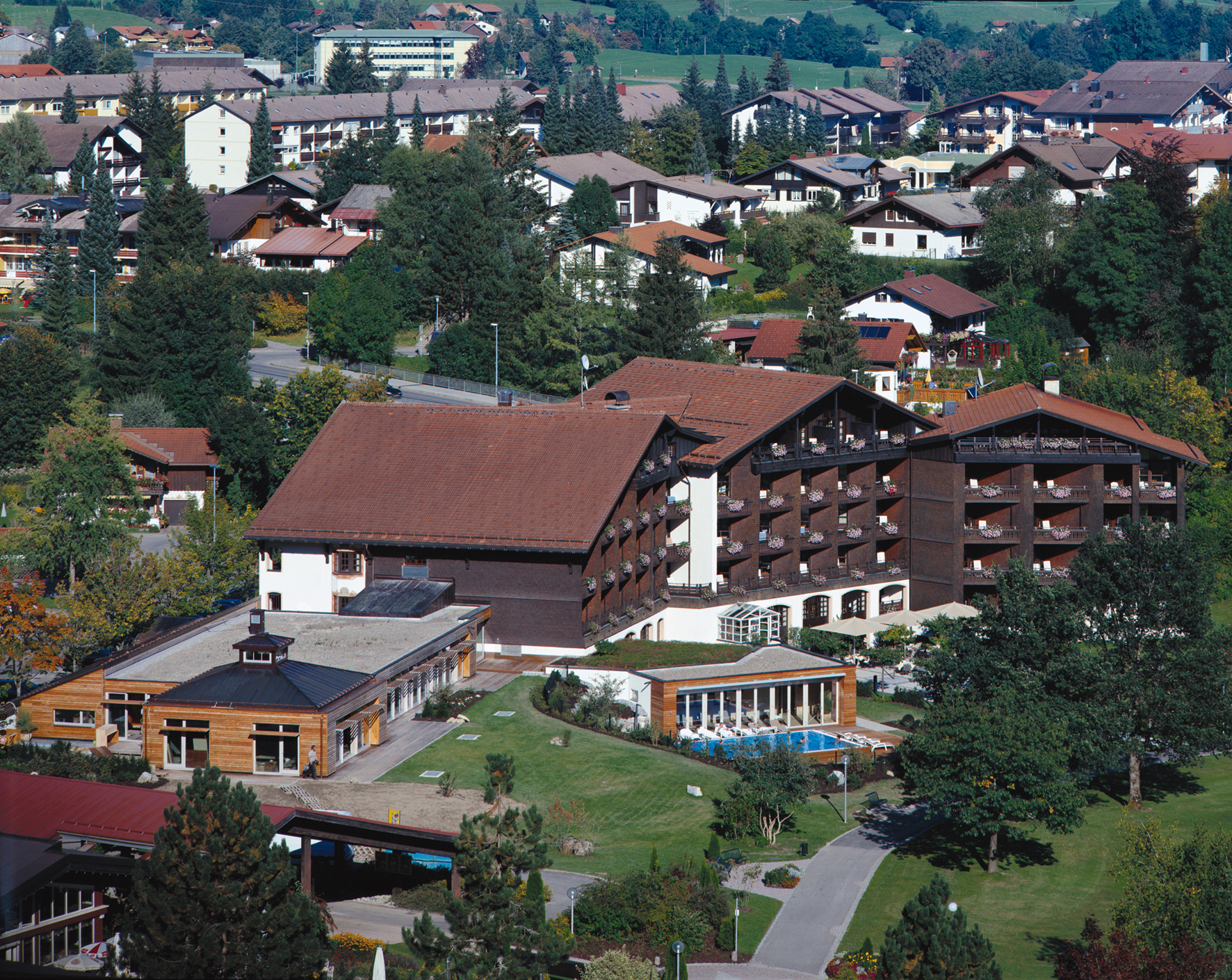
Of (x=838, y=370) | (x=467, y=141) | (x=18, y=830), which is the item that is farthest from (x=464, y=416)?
(x=467, y=141)

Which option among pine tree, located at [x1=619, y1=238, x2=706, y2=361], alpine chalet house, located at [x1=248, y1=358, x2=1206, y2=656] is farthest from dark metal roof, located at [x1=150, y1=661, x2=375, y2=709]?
pine tree, located at [x1=619, y1=238, x2=706, y2=361]

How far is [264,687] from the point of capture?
52156 millimetres

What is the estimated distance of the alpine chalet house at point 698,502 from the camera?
66125mm

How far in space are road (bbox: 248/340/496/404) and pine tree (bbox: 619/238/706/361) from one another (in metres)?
10.6

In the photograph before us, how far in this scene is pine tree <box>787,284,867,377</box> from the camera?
108125 millimetres

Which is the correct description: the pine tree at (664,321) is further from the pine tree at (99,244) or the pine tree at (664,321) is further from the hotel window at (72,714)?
the hotel window at (72,714)

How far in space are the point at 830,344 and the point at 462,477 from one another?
46.5 m

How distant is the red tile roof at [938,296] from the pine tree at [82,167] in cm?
9268

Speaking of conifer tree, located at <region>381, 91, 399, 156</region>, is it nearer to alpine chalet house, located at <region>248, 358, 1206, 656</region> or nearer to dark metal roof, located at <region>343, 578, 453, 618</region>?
alpine chalet house, located at <region>248, 358, 1206, 656</region>

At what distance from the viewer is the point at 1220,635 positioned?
5931 centimetres

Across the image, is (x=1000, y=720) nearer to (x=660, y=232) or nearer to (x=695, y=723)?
(x=695, y=723)

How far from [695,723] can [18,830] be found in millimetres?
27834

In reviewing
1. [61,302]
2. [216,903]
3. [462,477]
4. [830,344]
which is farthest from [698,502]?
[61,302]

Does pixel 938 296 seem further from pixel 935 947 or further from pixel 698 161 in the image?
pixel 935 947
